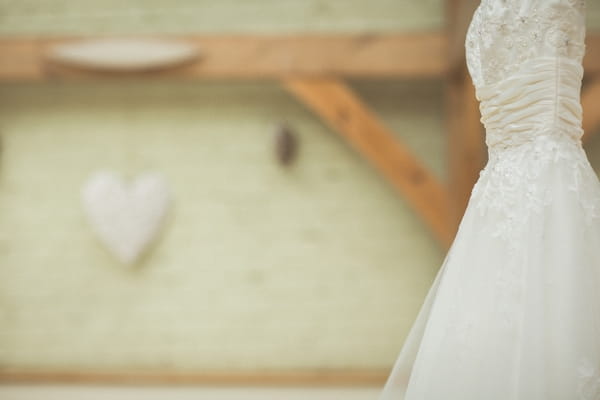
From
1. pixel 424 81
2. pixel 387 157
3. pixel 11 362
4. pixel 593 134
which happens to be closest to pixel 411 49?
pixel 424 81

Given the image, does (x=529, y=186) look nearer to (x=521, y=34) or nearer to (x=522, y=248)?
(x=522, y=248)

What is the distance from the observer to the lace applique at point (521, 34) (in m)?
1.37

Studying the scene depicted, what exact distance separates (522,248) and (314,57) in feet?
7.89

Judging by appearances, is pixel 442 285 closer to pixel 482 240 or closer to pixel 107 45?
pixel 482 240

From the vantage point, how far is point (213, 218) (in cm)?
387

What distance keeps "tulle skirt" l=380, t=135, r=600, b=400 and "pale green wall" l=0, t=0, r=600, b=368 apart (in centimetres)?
230

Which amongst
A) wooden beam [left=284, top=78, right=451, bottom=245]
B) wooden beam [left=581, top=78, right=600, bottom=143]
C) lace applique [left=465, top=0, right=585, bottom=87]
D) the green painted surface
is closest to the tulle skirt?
lace applique [left=465, top=0, right=585, bottom=87]

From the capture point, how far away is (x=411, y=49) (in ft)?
11.3

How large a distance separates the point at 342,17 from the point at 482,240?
2.69 meters

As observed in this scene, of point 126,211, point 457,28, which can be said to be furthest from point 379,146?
point 126,211

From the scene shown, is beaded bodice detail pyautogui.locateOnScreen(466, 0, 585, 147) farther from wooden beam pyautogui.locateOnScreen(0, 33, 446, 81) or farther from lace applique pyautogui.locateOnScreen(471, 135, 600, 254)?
wooden beam pyautogui.locateOnScreen(0, 33, 446, 81)

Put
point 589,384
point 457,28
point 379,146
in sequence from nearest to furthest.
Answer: point 589,384
point 457,28
point 379,146

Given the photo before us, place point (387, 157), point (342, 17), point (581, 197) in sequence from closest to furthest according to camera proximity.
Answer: point (581, 197) < point (387, 157) < point (342, 17)

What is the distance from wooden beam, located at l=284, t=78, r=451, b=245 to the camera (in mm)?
3406
